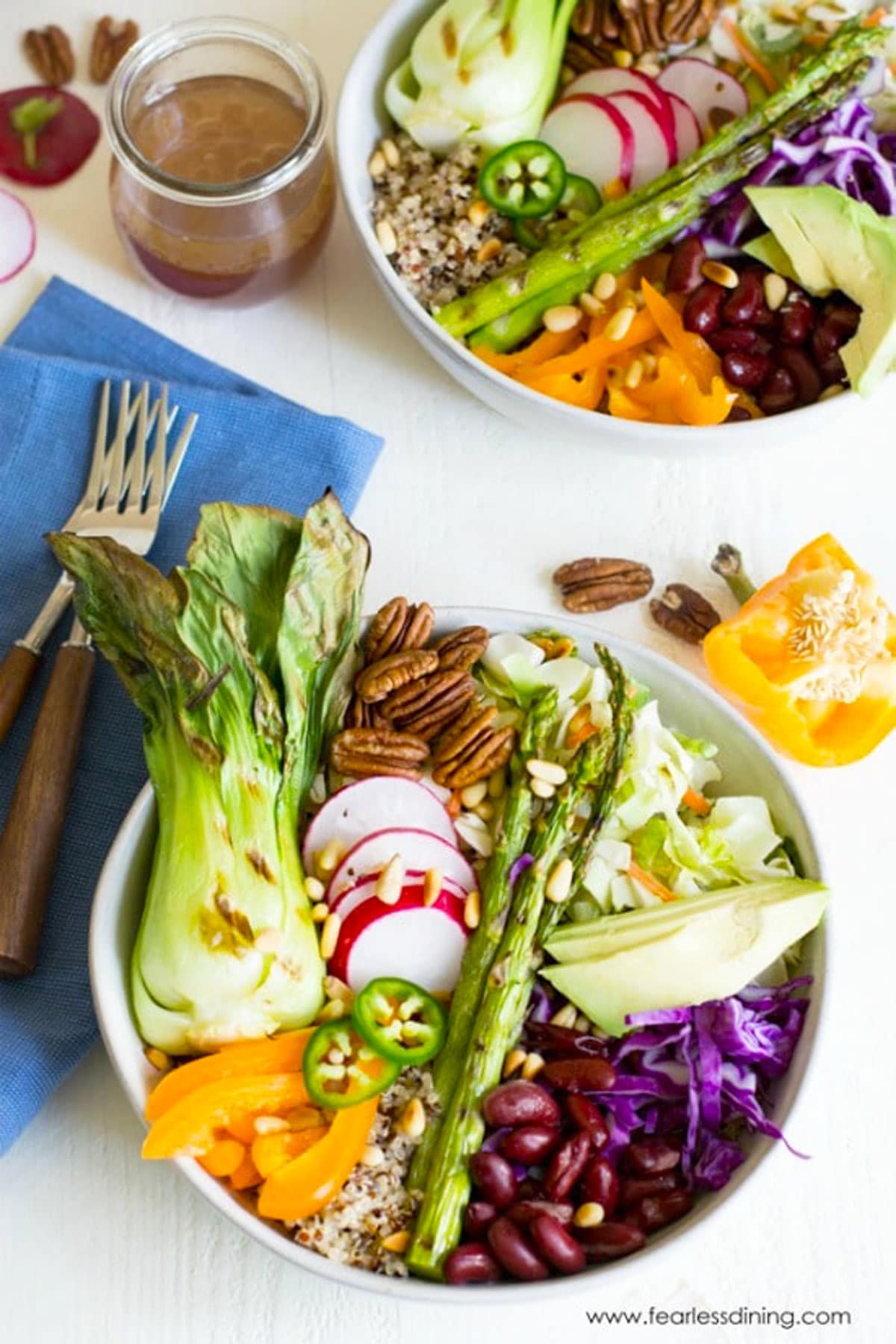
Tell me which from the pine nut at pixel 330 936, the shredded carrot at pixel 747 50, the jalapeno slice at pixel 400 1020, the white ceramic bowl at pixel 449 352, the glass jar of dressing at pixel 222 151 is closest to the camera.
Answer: the jalapeno slice at pixel 400 1020

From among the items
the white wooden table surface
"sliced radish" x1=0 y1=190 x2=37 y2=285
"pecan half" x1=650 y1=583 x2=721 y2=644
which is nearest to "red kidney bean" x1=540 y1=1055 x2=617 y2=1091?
the white wooden table surface

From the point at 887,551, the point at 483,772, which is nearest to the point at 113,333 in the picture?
the point at 483,772

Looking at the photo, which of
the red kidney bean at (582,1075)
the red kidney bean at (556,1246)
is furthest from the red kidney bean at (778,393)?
the red kidney bean at (556,1246)

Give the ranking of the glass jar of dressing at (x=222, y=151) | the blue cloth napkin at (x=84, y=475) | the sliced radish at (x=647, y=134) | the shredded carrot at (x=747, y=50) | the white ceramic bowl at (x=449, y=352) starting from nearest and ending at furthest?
the blue cloth napkin at (x=84, y=475), the white ceramic bowl at (x=449, y=352), the glass jar of dressing at (x=222, y=151), the sliced radish at (x=647, y=134), the shredded carrot at (x=747, y=50)

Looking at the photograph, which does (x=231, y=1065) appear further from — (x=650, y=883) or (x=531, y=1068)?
(x=650, y=883)

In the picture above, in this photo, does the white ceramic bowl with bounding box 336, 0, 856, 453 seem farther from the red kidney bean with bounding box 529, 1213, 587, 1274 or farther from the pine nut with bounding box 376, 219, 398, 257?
the red kidney bean with bounding box 529, 1213, 587, 1274

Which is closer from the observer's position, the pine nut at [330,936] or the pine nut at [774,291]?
the pine nut at [330,936]

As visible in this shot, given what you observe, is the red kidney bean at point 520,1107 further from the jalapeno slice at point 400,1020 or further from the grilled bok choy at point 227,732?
the grilled bok choy at point 227,732
